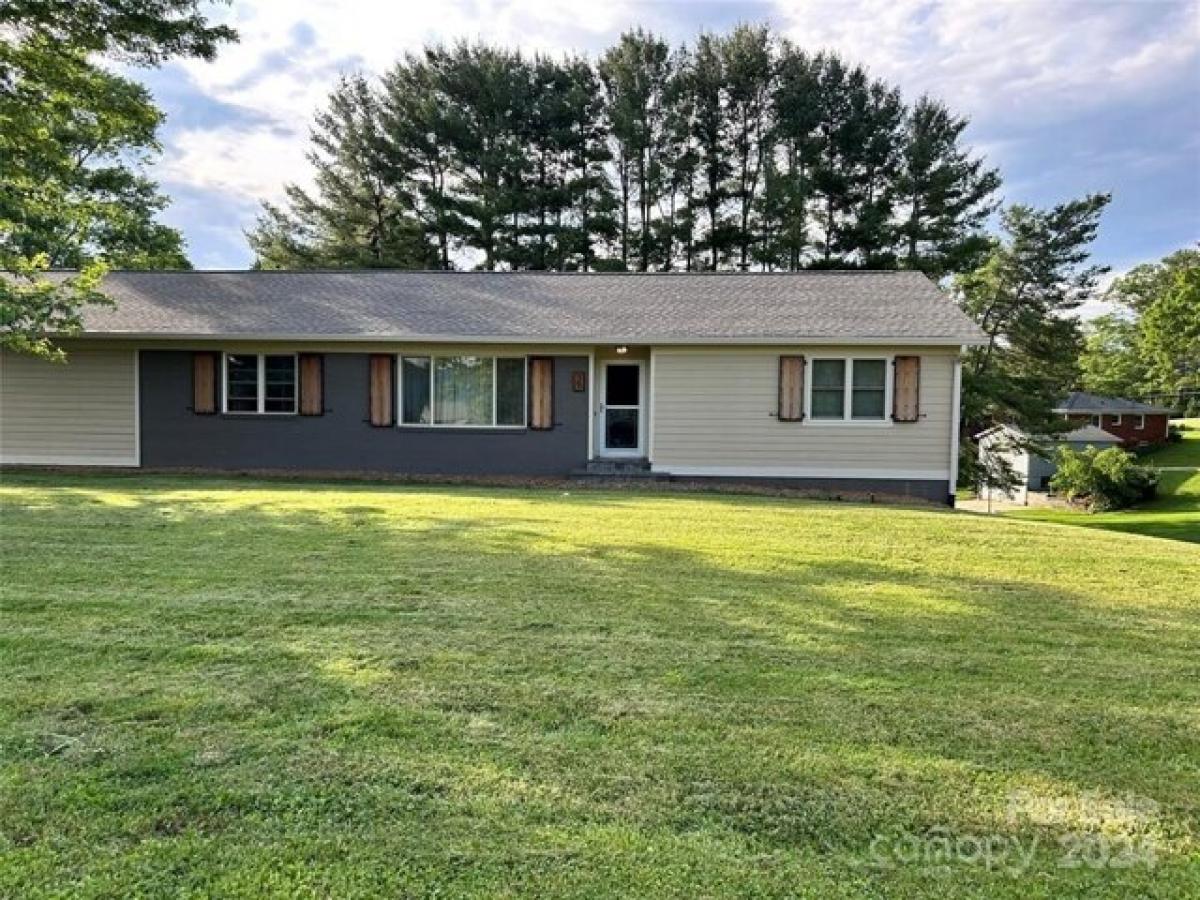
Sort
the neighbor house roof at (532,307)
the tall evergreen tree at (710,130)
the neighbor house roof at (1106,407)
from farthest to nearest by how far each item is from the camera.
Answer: the neighbor house roof at (1106,407)
the tall evergreen tree at (710,130)
the neighbor house roof at (532,307)

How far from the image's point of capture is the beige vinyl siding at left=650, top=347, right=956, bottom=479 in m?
11.5

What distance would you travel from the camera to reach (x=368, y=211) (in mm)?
25125

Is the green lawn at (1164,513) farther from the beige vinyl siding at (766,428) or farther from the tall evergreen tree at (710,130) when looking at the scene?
the tall evergreen tree at (710,130)

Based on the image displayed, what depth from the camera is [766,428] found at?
1181 centimetres

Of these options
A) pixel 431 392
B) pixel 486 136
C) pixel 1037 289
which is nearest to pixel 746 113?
pixel 486 136

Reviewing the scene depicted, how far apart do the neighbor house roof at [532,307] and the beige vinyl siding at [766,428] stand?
44 centimetres

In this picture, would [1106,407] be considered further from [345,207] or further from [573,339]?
[345,207]

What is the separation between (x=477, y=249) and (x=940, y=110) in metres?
15.3

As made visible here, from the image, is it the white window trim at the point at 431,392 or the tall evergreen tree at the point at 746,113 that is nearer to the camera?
the white window trim at the point at 431,392

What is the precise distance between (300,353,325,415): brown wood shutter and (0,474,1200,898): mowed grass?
717 centimetres

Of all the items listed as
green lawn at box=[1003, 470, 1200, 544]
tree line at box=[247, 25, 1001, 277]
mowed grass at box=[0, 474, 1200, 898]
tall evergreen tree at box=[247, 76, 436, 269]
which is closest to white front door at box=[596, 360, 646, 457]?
mowed grass at box=[0, 474, 1200, 898]

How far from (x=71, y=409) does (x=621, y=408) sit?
9514 millimetres

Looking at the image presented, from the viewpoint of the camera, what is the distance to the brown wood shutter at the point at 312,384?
12.3 meters

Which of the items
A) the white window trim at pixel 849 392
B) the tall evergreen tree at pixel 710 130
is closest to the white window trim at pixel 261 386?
the white window trim at pixel 849 392
